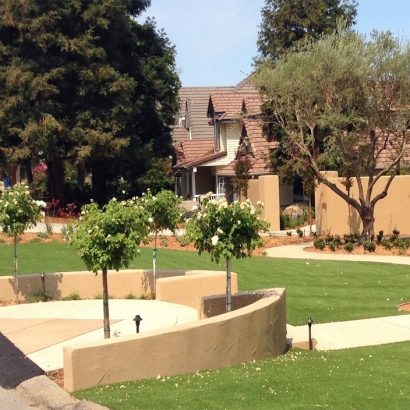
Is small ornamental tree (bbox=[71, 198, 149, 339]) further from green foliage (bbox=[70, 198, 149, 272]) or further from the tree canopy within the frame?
the tree canopy

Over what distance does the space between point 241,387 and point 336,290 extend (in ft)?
27.4

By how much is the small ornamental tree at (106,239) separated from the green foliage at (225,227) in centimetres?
86

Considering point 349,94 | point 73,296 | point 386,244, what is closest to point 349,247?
point 386,244

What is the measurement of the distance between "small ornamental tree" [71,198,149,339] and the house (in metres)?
16.1

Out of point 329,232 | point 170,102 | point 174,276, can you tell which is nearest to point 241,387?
point 174,276

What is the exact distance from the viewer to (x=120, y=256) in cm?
1076

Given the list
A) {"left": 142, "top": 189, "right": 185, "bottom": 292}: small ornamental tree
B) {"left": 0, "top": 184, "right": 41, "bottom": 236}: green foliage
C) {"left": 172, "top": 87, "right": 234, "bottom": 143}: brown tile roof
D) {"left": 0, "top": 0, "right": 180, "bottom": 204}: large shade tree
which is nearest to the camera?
{"left": 0, "top": 184, "right": 41, "bottom": 236}: green foliage

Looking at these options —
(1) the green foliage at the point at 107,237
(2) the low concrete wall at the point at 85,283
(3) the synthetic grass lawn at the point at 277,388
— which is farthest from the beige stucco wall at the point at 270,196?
(3) the synthetic grass lawn at the point at 277,388

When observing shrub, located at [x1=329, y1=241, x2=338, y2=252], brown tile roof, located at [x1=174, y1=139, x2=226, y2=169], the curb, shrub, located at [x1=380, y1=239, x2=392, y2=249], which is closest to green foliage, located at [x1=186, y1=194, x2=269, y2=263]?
the curb

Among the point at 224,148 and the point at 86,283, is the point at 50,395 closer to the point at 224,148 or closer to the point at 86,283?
the point at 86,283

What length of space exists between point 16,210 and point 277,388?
824cm

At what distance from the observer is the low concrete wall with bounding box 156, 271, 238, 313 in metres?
14.3

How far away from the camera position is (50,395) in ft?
27.3

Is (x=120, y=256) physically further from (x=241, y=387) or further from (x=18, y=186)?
(x=18, y=186)
